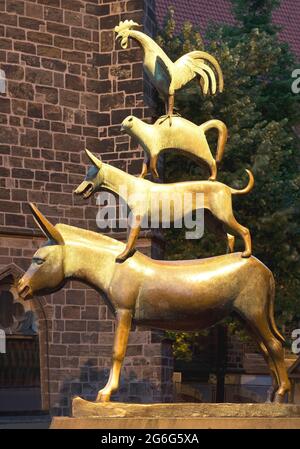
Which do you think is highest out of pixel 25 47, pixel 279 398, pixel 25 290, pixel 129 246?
pixel 25 47

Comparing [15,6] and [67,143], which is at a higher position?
[15,6]

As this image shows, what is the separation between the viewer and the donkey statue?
829cm

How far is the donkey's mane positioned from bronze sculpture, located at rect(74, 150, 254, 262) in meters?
0.18

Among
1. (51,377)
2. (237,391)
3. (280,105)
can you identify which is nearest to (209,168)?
(51,377)

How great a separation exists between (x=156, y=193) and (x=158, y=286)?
73 cm

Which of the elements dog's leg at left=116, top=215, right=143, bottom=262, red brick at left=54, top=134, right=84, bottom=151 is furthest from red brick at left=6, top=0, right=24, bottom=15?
dog's leg at left=116, top=215, right=143, bottom=262

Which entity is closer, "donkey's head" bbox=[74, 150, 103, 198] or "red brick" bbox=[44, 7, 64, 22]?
"donkey's head" bbox=[74, 150, 103, 198]

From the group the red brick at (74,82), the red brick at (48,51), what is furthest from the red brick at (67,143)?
the red brick at (48,51)

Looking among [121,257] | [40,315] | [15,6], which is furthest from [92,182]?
[15,6]

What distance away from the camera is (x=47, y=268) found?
8430mm

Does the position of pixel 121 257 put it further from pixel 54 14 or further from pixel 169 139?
pixel 54 14

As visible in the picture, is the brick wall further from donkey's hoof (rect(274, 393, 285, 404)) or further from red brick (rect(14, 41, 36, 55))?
donkey's hoof (rect(274, 393, 285, 404))

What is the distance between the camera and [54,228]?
8.48 meters

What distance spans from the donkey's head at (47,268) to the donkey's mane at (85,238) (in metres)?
0.08
